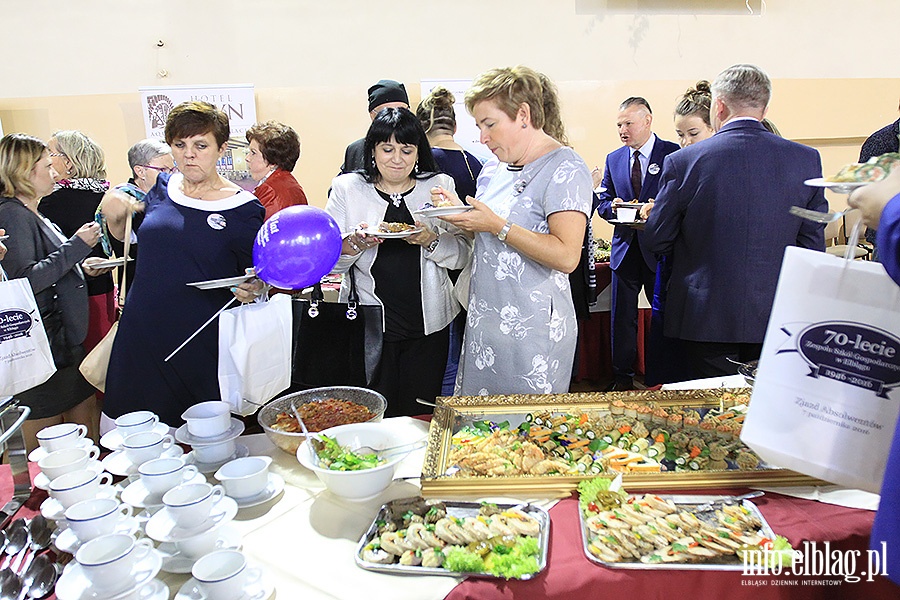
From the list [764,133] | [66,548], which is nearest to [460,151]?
[764,133]

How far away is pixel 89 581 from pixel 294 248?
0.91 metres

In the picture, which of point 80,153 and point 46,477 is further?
point 80,153

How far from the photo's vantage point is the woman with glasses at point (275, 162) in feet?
10.8

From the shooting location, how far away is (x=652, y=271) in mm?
3717

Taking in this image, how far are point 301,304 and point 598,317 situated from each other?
226cm

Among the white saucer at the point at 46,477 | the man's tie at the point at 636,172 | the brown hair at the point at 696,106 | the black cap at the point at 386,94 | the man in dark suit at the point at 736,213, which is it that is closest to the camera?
the white saucer at the point at 46,477

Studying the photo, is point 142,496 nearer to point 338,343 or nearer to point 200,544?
point 200,544

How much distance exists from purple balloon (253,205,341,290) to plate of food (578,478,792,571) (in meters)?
0.91

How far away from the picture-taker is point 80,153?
3203mm

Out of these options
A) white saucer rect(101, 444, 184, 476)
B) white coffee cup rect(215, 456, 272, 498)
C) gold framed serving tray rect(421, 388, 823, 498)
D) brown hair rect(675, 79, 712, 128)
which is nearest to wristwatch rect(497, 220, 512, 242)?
gold framed serving tray rect(421, 388, 823, 498)

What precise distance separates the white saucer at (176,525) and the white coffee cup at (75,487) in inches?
6.1

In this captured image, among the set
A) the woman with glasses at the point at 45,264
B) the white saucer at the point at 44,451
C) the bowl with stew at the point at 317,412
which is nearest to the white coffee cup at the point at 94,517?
the white saucer at the point at 44,451

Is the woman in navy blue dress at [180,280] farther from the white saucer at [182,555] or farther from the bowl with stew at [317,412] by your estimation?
the white saucer at [182,555]

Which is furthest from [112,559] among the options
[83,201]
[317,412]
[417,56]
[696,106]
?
[417,56]
